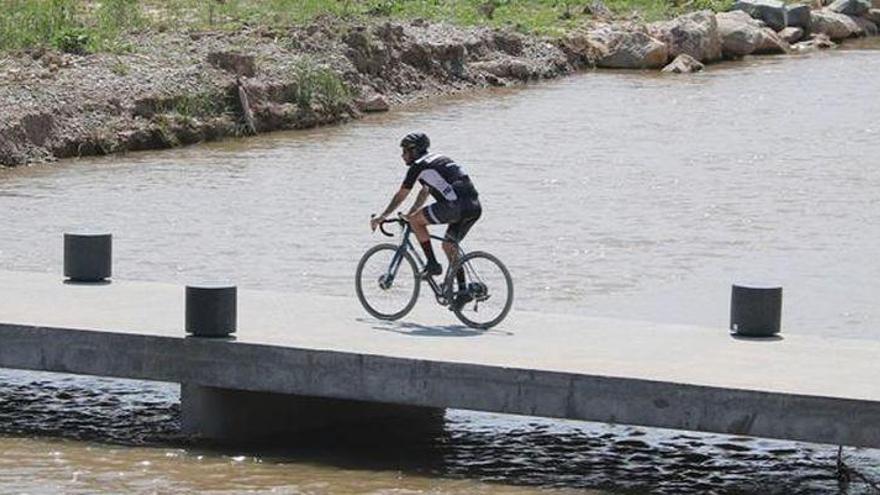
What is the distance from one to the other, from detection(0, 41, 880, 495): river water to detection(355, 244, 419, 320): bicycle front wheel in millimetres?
895

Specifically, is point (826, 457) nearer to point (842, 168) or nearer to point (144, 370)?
point (144, 370)

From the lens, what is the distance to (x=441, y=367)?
1428 centimetres

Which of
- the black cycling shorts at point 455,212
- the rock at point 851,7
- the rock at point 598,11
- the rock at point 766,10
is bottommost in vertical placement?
the black cycling shorts at point 455,212

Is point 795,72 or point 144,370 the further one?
point 795,72

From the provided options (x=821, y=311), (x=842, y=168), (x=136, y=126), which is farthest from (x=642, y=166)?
(x=821, y=311)

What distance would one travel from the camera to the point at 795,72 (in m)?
48.5

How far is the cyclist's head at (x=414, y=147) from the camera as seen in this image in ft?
51.3

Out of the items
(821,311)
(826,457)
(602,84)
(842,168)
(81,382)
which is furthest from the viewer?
(602,84)

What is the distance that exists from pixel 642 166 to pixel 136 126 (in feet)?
24.8

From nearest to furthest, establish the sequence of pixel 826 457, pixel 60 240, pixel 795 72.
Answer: pixel 826 457
pixel 60 240
pixel 795 72

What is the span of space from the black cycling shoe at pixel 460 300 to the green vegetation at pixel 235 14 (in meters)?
21.1

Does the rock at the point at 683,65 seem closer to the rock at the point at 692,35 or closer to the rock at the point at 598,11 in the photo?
the rock at the point at 692,35

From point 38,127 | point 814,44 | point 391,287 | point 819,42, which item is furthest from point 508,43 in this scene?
point 391,287

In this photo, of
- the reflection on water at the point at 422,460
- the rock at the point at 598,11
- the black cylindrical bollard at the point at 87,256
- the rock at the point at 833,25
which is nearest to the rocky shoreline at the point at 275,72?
the rock at the point at 598,11
